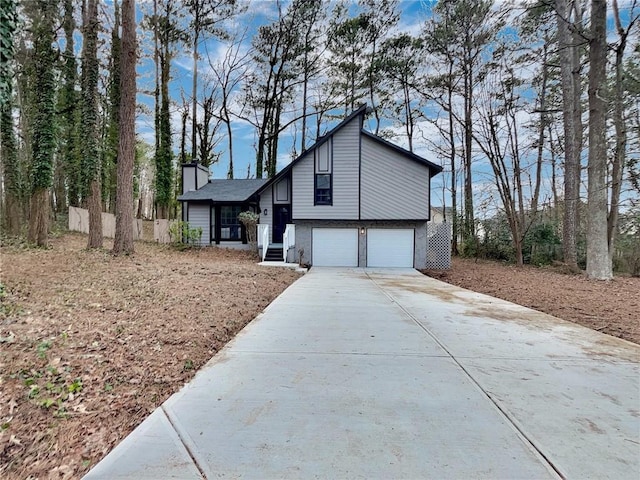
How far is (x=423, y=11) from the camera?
57.3 ft

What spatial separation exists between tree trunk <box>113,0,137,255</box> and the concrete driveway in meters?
7.93

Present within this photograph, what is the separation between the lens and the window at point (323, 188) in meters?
13.8

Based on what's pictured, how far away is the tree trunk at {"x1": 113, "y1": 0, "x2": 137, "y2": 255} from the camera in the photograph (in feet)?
32.6

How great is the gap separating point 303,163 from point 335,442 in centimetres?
1261

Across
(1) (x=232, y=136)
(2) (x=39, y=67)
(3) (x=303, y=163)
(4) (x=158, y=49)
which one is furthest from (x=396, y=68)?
(2) (x=39, y=67)

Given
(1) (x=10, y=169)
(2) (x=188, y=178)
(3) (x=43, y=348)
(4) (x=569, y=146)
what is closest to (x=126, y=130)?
(1) (x=10, y=169)

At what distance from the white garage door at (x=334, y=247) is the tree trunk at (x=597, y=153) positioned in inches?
310

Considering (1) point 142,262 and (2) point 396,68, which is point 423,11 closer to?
(2) point 396,68

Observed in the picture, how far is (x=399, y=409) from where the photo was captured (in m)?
2.53

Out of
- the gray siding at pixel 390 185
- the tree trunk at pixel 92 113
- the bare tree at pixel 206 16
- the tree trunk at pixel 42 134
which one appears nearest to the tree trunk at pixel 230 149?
the bare tree at pixel 206 16

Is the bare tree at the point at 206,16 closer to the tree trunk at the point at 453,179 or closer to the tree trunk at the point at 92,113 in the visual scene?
the tree trunk at the point at 92,113

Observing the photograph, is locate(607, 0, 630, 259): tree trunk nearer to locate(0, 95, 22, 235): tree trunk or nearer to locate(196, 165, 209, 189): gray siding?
locate(0, 95, 22, 235): tree trunk

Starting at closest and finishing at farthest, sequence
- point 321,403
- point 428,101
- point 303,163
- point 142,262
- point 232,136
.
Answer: point 321,403 < point 142,262 < point 303,163 < point 428,101 < point 232,136

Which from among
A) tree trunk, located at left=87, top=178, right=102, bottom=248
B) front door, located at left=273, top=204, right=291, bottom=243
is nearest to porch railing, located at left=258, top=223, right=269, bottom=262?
front door, located at left=273, top=204, right=291, bottom=243
